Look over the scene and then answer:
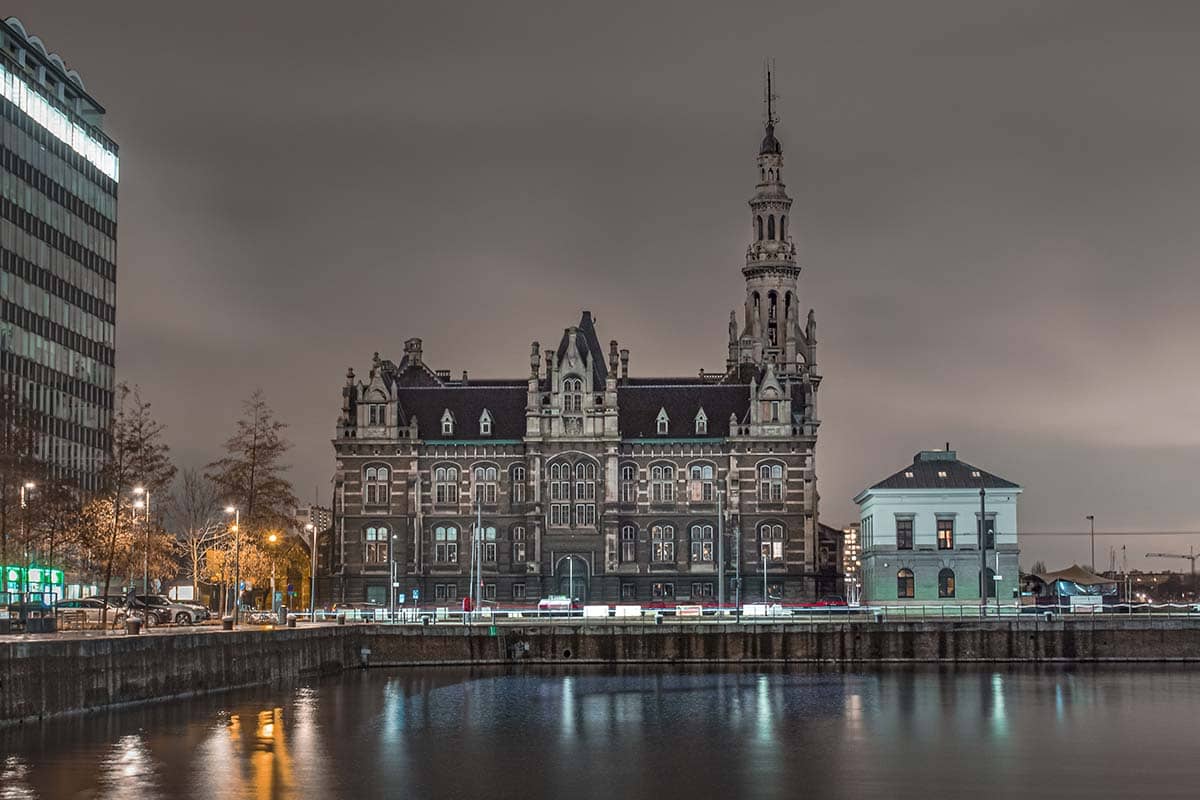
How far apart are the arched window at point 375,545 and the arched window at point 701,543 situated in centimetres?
2560

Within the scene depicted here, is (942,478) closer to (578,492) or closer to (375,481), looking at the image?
(578,492)

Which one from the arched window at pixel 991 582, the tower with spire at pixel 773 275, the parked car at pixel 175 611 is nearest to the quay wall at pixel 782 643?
the parked car at pixel 175 611

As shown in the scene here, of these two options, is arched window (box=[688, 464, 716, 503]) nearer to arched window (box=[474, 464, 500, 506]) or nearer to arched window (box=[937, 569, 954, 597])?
arched window (box=[474, 464, 500, 506])

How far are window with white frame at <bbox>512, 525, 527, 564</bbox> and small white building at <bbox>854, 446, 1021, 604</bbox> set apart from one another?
29.8 meters

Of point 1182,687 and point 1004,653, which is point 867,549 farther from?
point 1182,687

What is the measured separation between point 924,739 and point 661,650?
152 feet

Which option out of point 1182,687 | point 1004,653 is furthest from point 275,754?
point 1004,653

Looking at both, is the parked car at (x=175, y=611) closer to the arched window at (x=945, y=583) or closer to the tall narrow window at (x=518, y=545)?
the tall narrow window at (x=518, y=545)

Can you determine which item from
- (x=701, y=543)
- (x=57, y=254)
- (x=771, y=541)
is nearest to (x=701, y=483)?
(x=701, y=543)

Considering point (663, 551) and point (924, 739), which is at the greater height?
point (663, 551)

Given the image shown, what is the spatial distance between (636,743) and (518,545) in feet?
285

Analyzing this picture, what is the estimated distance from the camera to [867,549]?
14862 centimetres

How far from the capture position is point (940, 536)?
470ft

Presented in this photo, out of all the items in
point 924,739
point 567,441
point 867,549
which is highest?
point 567,441
